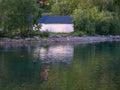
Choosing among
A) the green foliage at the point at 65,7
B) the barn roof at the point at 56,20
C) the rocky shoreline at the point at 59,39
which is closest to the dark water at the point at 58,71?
the rocky shoreline at the point at 59,39

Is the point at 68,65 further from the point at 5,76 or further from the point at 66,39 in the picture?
the point at 66,39

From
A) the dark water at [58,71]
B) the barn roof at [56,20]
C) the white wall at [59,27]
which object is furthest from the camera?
the barn roof at [56,20]

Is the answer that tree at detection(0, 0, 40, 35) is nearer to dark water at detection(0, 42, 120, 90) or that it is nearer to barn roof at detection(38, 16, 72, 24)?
barn roof at detection(38, 16, 72, 24)

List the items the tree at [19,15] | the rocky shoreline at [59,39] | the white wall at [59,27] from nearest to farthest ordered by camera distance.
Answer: the rocky shoreline at [59,39] → the tree at [19,15] → the white wall at [59,27]

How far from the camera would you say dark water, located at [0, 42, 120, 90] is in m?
28.2

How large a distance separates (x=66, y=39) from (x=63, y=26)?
10.7 m

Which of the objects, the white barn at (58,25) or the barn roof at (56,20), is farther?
the barn roof at (56,20)

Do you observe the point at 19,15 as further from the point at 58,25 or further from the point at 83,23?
the point at 83,23

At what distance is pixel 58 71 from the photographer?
34719mm

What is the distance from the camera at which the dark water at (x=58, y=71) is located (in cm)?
2820

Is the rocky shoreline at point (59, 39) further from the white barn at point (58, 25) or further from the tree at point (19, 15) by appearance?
the white barn at point (58, 25)

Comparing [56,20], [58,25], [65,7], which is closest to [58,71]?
[58,25]

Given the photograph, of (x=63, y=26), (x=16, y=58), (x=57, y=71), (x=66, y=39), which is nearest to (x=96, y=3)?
(x=63, y=26)

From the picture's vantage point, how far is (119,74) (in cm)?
3300
